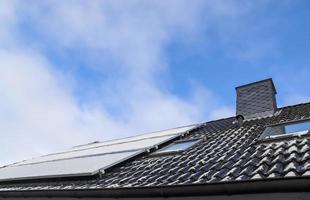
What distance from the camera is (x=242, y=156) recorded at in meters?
6.04

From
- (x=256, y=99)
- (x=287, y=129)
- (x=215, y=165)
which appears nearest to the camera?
(x=215, y=165)

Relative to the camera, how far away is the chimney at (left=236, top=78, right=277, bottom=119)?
10829mm

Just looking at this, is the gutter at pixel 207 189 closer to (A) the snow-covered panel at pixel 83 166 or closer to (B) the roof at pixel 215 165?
(B) the roof at pixel 215 165

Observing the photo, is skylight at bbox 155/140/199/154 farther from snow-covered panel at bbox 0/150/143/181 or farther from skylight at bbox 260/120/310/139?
skylight at bbox 260/120/310/139

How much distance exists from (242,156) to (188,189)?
1542 mm

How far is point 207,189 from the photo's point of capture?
4.69 meters

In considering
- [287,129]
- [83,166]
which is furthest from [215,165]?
[83,166]

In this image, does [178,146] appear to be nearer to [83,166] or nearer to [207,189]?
[83,166]

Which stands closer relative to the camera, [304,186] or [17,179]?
[304,186]

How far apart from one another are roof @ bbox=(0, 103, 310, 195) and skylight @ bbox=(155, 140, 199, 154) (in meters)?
0.23

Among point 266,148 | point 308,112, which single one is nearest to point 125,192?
point 266,148

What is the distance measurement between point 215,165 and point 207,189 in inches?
48.2

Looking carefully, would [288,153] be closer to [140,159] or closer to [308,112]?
[140,159]

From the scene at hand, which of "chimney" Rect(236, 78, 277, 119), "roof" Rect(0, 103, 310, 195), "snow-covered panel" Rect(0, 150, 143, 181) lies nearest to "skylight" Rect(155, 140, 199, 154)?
"roof" Rect(0, 103, 310, 195)
